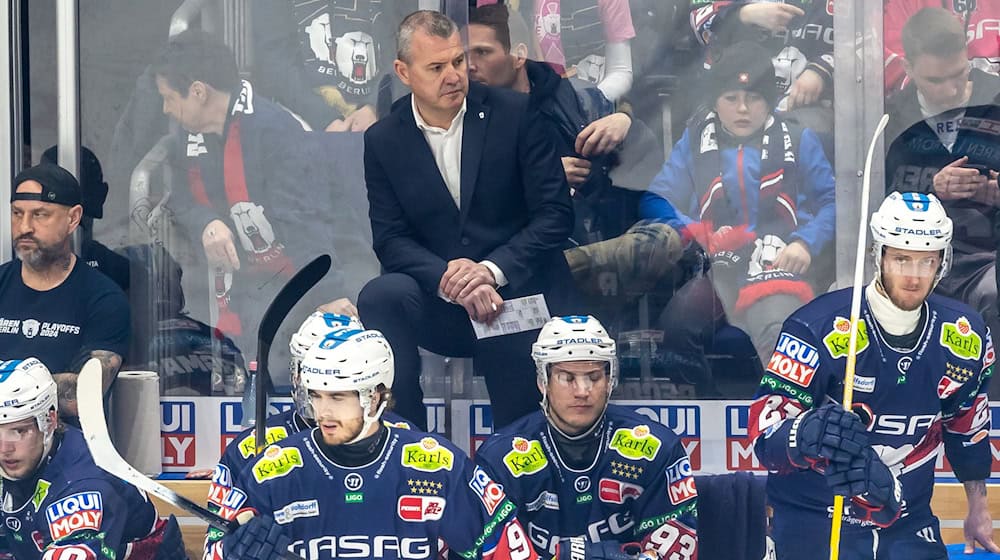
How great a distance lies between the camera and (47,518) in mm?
4883

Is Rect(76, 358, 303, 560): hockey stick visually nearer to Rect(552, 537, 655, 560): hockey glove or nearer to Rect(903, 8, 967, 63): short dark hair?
Rect(552, 537, 655, 560): hockey glove

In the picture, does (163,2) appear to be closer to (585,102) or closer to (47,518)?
(585,102)

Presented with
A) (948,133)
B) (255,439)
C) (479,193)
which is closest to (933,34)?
(948,133)

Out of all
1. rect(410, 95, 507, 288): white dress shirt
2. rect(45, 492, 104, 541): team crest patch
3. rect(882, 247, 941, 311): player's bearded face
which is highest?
rect(410, 95, 507, 288): white dress shirt

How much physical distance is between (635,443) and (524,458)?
362mm

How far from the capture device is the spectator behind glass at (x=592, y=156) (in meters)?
5.75

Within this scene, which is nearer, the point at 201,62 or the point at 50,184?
the point at 50,184

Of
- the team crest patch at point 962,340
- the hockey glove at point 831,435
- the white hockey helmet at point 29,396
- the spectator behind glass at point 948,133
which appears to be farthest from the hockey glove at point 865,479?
the white hockey helmet at point 29,396

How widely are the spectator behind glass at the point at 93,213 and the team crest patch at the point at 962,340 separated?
3.06 metres

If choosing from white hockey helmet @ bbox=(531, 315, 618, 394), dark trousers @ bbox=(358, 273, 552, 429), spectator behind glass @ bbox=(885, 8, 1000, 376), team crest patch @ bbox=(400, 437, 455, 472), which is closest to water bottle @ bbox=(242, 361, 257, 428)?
dark trousers @ bbox=(358, 273, 552, 429)

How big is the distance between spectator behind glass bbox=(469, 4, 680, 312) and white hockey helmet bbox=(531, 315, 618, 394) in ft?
2.95

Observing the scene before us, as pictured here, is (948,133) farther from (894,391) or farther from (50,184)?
(50,184)

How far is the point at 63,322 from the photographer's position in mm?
5617

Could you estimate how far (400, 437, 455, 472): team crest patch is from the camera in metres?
4.41
